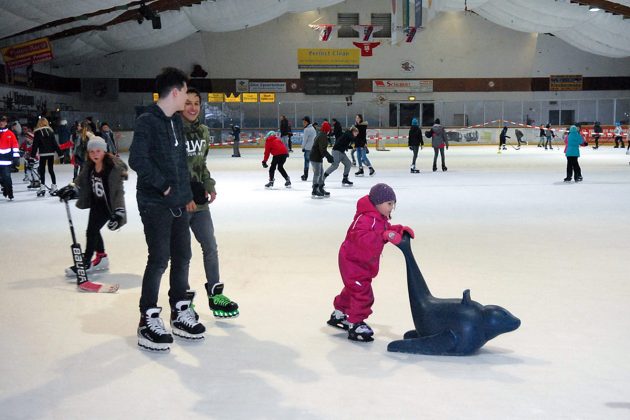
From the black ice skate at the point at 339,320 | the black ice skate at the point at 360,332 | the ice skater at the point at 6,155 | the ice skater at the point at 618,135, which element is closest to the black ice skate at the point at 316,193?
the ice skater at the point at 6,155

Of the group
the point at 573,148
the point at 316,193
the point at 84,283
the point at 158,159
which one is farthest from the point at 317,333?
the point at 573,148

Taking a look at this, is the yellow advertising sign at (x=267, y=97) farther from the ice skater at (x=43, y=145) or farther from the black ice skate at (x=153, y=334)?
the black ice skate at (x=153, y=334)

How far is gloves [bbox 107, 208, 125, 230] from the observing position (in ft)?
17.0

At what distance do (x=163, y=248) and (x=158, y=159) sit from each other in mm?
488

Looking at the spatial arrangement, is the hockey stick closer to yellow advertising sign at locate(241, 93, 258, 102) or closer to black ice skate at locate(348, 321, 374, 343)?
black ice skate at locate(348, 321, 374, 343)

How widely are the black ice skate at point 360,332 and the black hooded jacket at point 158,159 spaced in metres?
1.17

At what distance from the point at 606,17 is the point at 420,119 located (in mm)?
10168

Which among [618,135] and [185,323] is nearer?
[185,323]

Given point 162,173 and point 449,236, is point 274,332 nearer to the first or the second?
point 162,173

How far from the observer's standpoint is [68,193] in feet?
17.9

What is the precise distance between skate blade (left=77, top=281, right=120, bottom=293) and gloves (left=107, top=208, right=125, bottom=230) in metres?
0.49

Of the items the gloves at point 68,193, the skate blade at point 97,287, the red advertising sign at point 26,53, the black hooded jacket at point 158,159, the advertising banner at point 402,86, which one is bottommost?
the skate blade at point 97,287

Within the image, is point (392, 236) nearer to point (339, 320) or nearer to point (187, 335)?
point (339, 320)

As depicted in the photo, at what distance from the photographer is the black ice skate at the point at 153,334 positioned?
395 centimetres
